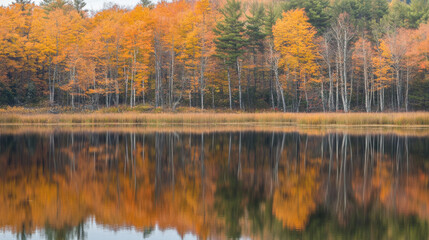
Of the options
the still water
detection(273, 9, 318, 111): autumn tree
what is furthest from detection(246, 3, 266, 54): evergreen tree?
the still water

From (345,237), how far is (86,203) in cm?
635

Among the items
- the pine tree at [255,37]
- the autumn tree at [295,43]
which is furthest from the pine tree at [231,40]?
the autumn tree at [295,43]

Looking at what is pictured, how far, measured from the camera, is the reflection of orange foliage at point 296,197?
9.45 m

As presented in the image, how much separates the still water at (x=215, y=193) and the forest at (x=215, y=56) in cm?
3140

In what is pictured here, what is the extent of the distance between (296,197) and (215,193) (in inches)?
86.9

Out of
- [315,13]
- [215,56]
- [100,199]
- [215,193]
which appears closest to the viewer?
[100,199]

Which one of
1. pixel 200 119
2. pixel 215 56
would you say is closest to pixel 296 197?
pixel 200 119

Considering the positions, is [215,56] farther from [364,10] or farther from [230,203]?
[230,203]

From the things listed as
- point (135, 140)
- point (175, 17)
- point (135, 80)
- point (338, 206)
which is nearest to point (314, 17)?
point (175, 17)

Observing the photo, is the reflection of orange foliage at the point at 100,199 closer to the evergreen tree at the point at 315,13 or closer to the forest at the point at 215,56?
the forest at the point at 215,56

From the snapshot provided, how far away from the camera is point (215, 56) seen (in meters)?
54.6

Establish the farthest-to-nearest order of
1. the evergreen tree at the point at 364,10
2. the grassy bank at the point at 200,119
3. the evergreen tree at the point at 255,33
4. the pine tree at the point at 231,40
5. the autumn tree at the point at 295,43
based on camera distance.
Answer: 1. the evergreen tree at the point at 364,10
2. the evergreen tree at the point at 255,33
3. the pine tree at the point at 231,40
4. the autumn tree at the point at 295,43
5. the grassy bank at the point at 200,119

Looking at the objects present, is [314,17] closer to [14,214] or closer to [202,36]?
[202,36]

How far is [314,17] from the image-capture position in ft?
184
